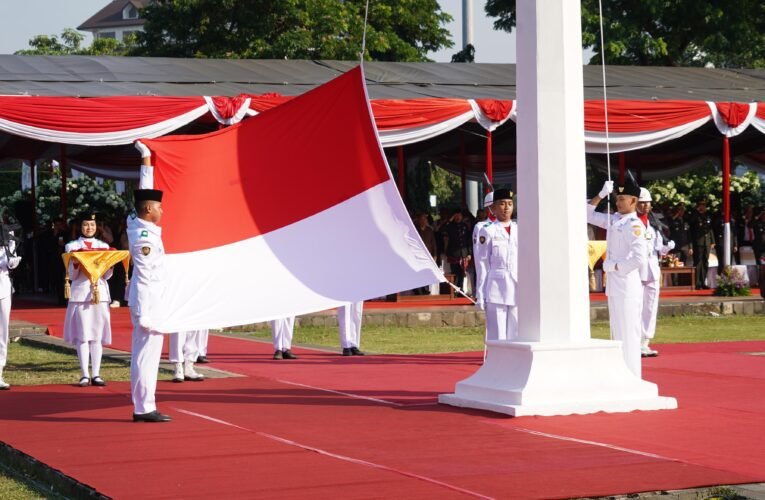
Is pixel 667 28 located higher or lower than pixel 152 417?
higher

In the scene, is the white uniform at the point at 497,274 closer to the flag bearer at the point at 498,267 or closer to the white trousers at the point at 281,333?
the flag bearer at the point at 498,267

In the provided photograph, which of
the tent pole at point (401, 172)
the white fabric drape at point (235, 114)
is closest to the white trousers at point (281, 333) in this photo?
the white fabric drape at point (235, 114)

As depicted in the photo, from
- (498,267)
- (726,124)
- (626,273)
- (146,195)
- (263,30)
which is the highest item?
(263,30)

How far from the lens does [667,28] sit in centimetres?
4272

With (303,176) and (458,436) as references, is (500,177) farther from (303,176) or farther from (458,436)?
(458,436)

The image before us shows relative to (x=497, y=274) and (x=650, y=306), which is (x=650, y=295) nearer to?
(x=650, y=306)

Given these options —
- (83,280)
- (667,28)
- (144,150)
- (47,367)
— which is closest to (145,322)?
(144,150)

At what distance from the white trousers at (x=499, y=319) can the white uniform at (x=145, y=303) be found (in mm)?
4498

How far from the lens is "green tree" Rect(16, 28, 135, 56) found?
246 feet

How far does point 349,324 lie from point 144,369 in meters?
5.92

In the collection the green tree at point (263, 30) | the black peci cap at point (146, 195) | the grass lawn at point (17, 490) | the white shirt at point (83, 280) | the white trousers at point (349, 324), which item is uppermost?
the green tree at point (263, 30)

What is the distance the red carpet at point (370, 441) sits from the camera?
23.5ft

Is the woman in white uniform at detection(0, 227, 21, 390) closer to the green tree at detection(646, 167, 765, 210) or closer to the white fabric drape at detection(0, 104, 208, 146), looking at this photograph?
the white fabric drape at detection(0, 104, 208, 146)

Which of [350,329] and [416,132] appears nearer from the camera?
[350,329]
